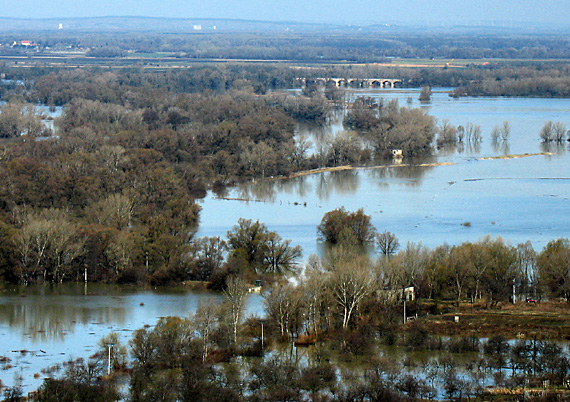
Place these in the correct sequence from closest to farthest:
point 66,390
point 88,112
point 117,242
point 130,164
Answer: point 66,390 < point 117,242 < point 130,164 < point 88,112

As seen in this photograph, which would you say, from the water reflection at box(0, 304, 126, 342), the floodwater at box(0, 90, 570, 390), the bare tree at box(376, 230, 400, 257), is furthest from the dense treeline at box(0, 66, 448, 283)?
the bare tree at box(376, 230, 400, 257)

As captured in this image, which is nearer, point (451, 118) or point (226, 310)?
point (226, 310)

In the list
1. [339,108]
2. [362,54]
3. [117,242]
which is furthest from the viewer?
[362,54]

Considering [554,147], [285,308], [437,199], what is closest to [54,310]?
[285,308]

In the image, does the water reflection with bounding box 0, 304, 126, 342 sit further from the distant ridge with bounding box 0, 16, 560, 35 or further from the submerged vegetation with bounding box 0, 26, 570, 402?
the distant ridge with bounding box 0, 16, 560, 35

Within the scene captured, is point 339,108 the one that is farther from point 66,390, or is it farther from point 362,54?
point 362,54

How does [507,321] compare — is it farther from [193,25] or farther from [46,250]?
[193,25]

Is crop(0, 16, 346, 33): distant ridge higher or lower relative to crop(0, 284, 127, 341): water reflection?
higher

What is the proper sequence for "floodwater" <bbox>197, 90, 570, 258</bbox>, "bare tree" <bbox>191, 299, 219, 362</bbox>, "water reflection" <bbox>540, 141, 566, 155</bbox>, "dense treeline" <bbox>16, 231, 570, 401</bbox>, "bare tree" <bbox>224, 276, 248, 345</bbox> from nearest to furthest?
"dense treeline" <bbox>16, 231, 570, 401</bbox>, "bare tree" <bbox>191, 299, 219, 362</bbox>, "bare tree" <bbox>224, 276, 248, 345</bbox>, "floodwater" <bbox>197, 90, 570, 258</bbox>, "water reflection" <bbox>540, 141, 566, 155</bbox>

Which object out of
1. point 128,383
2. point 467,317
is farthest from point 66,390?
point 467,317

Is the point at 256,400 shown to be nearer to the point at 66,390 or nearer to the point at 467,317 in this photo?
the point at 66,390
